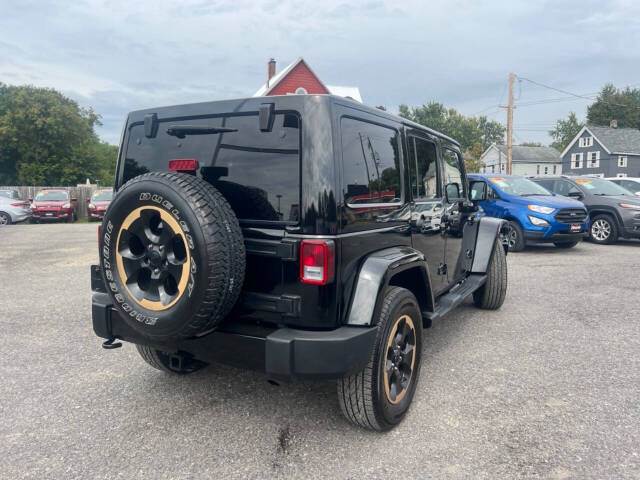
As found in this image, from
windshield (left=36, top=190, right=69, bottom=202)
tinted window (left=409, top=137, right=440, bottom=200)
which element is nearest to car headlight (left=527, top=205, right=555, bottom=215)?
tinted window (left=409, top=137, right=440, bottom=200)

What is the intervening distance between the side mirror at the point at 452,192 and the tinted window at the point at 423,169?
272 mm

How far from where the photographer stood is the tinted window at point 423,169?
346 cm

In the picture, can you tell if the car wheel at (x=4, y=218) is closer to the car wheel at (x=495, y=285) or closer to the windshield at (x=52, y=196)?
the windshield at (x=52, y=196)

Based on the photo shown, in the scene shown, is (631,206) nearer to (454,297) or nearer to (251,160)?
(454,297)

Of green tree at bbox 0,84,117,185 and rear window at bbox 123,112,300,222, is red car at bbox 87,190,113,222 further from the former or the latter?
green tree at bbox 0,84,117,185

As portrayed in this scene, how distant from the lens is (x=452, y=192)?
4.35 metres

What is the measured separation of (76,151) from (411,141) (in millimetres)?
46696

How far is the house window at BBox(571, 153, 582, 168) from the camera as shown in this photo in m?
56.5

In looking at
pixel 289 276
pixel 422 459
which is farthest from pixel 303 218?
pixel 422 459

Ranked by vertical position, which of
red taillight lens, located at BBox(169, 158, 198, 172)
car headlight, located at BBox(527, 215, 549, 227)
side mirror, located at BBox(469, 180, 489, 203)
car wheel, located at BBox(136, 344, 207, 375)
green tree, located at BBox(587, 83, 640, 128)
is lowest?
car wheel, located at BBox(136, 344, 207, 375)

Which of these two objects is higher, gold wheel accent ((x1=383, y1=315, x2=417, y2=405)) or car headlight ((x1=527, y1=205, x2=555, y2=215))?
car headlight ((x1=527, y1=205, x2=555, y2=215))

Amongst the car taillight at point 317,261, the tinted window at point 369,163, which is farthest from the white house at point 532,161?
the car taillight at point 317,261

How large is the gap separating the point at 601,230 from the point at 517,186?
2721 mm

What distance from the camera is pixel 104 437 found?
2.73 m
